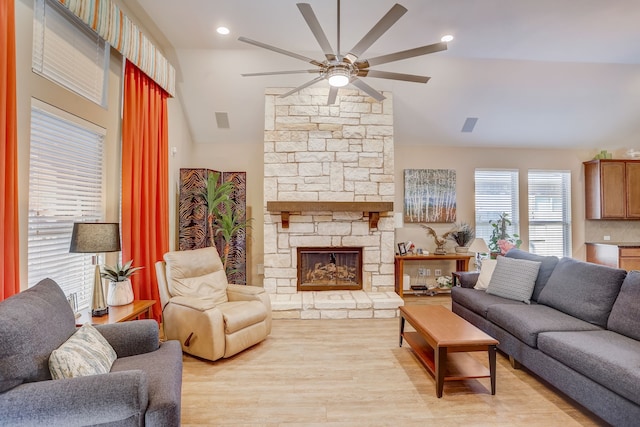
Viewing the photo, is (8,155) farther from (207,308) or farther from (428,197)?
(428,197)

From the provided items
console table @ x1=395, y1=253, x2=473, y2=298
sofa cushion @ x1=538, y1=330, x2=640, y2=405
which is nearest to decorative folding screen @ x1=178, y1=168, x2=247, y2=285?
console table @ x1=395, y1=253, x2=473, y2=298

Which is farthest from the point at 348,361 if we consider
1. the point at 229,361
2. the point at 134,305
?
the point at 134,305

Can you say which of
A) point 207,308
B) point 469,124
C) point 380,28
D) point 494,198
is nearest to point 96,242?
point 207,308

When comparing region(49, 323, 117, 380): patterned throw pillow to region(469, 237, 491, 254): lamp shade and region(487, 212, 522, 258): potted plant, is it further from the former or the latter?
region(487, 212, 522, 258): potted plant

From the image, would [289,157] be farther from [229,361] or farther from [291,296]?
[229,361]

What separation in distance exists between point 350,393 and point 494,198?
4632 mm

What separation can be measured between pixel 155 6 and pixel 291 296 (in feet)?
12.2

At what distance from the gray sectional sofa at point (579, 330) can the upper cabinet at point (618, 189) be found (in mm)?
3263

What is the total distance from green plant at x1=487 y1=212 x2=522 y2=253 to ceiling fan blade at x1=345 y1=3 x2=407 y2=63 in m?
4.20

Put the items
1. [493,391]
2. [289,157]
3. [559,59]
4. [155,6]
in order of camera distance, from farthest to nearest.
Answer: [289,157] → [559,59] → [155,6] → [493,391]

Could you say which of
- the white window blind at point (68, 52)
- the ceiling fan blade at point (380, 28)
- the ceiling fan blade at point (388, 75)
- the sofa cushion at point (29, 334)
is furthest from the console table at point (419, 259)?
the white window blind at point (68, 52)

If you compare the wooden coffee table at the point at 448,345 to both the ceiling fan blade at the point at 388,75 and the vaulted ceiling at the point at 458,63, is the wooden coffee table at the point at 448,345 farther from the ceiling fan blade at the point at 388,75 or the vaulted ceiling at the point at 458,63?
the vaulted ceiling at the point at 458,63

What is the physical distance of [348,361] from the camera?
2889 mm

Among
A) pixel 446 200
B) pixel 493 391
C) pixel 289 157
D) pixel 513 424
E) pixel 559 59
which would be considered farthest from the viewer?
pixel 446 200
